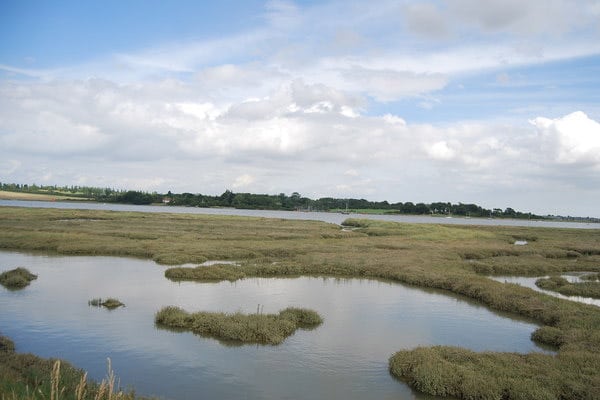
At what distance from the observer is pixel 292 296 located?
30766 mm

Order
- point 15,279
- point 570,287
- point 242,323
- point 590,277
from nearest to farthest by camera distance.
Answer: point 242,323
point 15,279
point 570,287
point 590,277

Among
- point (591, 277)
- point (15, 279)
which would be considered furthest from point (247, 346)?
point (591, 277)

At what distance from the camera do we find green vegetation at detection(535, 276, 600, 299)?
34188mm

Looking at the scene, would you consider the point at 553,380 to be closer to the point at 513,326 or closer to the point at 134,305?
the point at 513,326

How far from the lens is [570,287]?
3544cm

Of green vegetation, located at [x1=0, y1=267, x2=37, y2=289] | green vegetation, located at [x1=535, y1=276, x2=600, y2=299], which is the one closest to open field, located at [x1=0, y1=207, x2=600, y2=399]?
green vegetation, located at [x1=535, y1=276, x2=600, y2=299]

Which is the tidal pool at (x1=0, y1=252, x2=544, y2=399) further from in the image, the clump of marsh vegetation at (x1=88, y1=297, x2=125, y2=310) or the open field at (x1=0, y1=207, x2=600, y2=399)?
the open field at (x1=0, y1=207, x2=600, y2=399)

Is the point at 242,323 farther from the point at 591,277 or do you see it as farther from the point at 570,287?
the point at 591,277

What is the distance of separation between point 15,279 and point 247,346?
19230mm

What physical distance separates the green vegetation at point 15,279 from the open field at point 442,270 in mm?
10131

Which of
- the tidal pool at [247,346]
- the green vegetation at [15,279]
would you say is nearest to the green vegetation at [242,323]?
A: the tidal pool at [247,346]

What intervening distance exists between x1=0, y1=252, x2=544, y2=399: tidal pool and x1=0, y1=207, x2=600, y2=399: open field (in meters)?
1.46

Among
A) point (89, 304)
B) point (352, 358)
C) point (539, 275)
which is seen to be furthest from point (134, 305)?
point (539, 275)

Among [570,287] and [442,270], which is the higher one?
[442,270]
